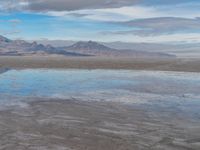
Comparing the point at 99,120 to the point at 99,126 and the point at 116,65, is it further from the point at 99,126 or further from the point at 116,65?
the point at 116,65

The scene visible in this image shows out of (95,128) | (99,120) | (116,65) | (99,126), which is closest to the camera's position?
(95,128)

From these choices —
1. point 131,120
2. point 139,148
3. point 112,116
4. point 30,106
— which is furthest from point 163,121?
point 30,106

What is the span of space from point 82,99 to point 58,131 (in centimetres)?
937

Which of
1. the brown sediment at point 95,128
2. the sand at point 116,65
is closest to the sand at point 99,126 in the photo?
the brown sediment at point 95,128

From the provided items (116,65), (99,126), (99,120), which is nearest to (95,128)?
(99,126)

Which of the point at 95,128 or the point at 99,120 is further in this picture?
the point at 99,120

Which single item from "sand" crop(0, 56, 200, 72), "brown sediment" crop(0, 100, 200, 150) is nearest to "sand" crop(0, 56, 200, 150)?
"brown sediment" crop(0, 100, 200, 150)

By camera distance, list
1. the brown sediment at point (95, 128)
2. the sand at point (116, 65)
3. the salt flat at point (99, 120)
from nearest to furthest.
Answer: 1. the brown sediment at point (95, 128)
2. the salt flat at point (99, 120)
3. the sand at point (116, 65)

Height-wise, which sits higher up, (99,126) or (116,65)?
(99,126)

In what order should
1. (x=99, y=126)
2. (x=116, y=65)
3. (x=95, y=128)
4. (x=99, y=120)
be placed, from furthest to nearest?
(x=116, y=65), (x=99, y=120), (x=99, y=126), (x=95, y=128)

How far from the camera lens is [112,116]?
59.3ft

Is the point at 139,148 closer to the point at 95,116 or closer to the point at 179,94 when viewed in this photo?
the point at 95,116

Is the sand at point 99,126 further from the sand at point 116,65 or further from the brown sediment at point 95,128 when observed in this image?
the sand at point 116,65

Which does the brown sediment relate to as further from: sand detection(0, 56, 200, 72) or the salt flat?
sand detection(0, 56, 200, 72)
